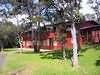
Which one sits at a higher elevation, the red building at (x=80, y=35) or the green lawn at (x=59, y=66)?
the red building at (x=80, y=35)

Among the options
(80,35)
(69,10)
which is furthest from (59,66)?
(80,35)

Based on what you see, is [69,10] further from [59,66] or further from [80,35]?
[80,35]

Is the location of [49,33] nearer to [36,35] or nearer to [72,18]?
[36,35]

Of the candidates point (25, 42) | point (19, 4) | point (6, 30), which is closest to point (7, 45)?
point (25, 42)

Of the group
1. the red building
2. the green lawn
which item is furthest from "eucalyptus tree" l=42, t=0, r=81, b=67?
the red building

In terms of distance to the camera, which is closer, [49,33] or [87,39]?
[87,39]

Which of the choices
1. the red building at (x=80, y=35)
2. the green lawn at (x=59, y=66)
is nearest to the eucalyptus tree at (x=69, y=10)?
the green lawn at (x=59, y=66)

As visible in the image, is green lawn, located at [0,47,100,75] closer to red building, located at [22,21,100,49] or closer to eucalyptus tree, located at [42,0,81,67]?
eucalyptus tree, located at [42,0,81,67]

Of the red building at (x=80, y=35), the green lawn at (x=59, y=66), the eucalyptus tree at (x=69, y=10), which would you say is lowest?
the green lawn at (x=59, y=66)

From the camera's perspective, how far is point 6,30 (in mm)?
74812

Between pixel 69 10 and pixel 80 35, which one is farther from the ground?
pixel 69 10

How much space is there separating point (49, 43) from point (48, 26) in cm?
401

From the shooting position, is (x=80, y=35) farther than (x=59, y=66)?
Yes

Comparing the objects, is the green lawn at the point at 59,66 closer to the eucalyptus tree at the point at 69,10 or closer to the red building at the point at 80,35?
the eucalyptus tree at the point at 69,10
